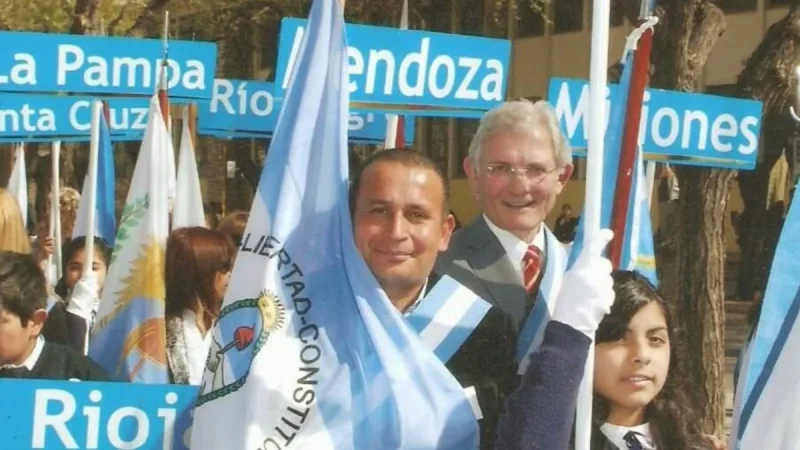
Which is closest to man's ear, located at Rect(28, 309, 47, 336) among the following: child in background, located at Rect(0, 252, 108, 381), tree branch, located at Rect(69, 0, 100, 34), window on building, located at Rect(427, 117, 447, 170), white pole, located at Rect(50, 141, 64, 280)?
child in background, located at Rect(0, 252, 108, 381)

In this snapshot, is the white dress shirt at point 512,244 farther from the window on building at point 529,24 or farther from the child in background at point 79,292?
the window on building at point 529,24

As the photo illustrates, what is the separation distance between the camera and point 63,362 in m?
4.68

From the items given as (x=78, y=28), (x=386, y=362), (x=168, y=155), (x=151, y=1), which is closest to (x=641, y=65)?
(x=386, y=362)

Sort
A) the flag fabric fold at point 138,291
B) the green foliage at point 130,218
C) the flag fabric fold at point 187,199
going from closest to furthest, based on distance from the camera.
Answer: the flag fabric fold at point 138,291
the green foliage at point 130,218
the flag fabric fold at point 187,199

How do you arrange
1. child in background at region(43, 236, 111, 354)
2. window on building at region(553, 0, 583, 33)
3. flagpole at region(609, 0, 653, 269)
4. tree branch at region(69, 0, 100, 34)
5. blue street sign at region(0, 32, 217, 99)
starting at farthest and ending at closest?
window on building at region(553, 0, 583, 33)
tree branch at region(69, 0, 100, 34)
blue street sign at region(0, 32, 217, 99)
child in background at region(43, 236, 111, 354)
flagpole at region(609, 0, 653, 269)

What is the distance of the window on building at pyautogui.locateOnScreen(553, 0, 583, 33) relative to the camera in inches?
1131

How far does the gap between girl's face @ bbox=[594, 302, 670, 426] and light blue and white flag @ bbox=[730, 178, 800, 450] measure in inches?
7.6

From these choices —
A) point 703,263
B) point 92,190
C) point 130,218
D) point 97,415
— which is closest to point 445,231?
point 97,415

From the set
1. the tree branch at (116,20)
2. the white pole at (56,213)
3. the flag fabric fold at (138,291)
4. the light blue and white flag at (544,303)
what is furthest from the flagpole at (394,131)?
the tree branch at (116,20)

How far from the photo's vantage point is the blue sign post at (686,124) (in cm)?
630

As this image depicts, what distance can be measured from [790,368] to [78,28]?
42.1ft

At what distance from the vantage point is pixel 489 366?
11.2 ft

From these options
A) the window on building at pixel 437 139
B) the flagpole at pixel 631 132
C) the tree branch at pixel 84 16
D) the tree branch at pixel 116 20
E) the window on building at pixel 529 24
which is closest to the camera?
the flagpole at pixel 631 132

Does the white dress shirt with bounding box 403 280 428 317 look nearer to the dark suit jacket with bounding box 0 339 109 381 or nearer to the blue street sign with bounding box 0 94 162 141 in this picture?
the dark suit jacket with bounding box 0 339 109 381
